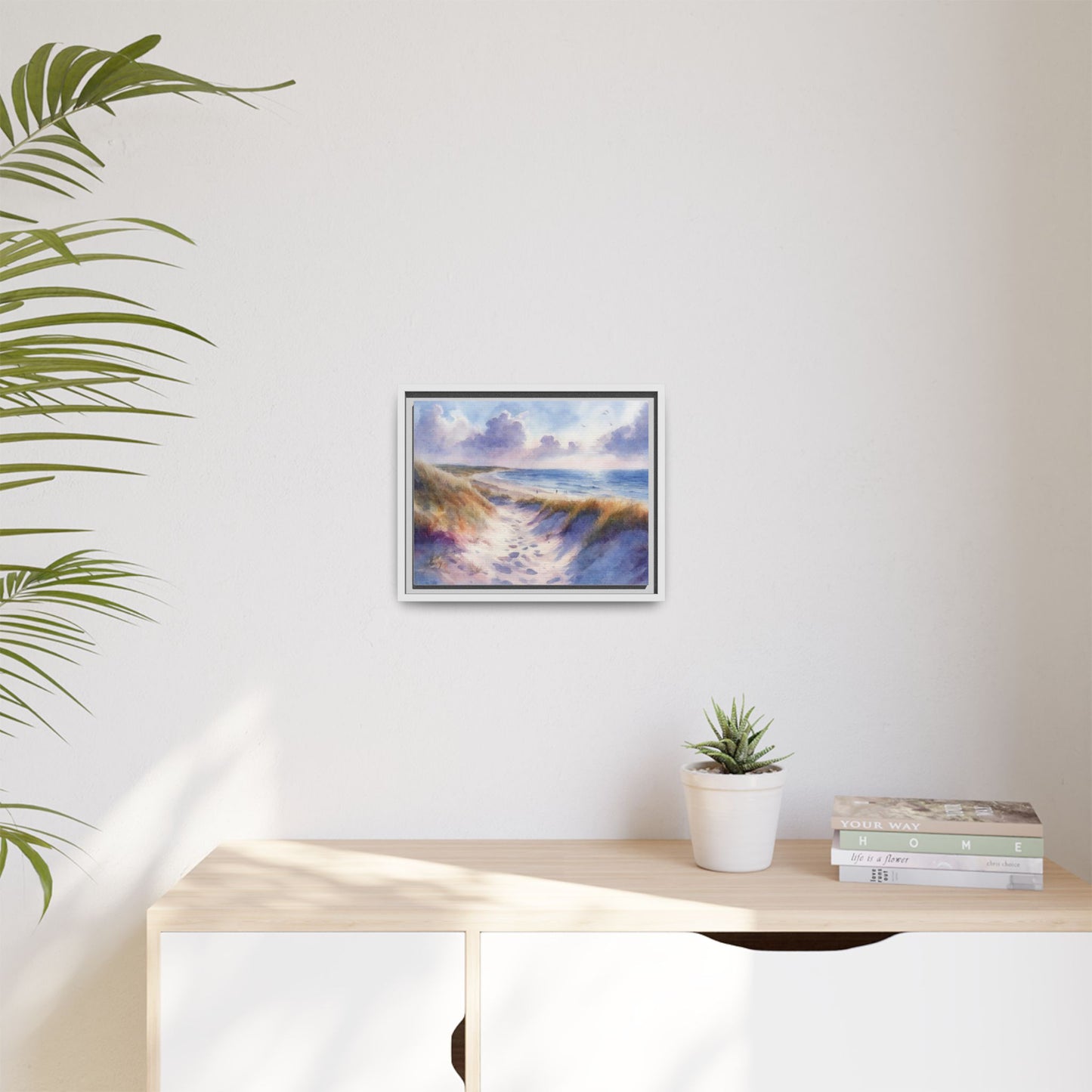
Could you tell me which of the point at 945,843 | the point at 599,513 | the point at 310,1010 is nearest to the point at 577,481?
the point at 599,513

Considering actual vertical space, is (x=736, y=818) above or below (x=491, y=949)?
above

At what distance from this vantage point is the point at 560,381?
5.94 ft

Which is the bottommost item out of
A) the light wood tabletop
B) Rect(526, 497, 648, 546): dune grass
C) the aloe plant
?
the light wood tabletop

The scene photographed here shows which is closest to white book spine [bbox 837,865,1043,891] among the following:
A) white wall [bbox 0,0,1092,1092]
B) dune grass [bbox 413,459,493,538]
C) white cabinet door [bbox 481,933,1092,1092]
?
white cabinet door [bbox 481,933,1092,1092]

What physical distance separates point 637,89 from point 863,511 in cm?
89

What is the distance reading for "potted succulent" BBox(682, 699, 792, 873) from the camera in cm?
157

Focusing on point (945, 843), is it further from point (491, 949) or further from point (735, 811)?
point (491, 949)

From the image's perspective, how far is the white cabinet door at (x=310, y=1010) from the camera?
4.55ft

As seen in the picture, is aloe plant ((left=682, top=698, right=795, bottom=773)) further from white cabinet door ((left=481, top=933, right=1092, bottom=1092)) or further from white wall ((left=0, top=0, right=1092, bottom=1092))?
white cabinet door ((left=481, top=933, right=1092, bottom=1092))

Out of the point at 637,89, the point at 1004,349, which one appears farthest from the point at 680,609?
the point at 637,89

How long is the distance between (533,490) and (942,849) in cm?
91

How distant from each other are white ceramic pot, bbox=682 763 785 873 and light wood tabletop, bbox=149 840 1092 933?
0.03m

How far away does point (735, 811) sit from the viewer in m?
1.57

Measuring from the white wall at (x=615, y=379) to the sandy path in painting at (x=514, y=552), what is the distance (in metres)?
0.08
